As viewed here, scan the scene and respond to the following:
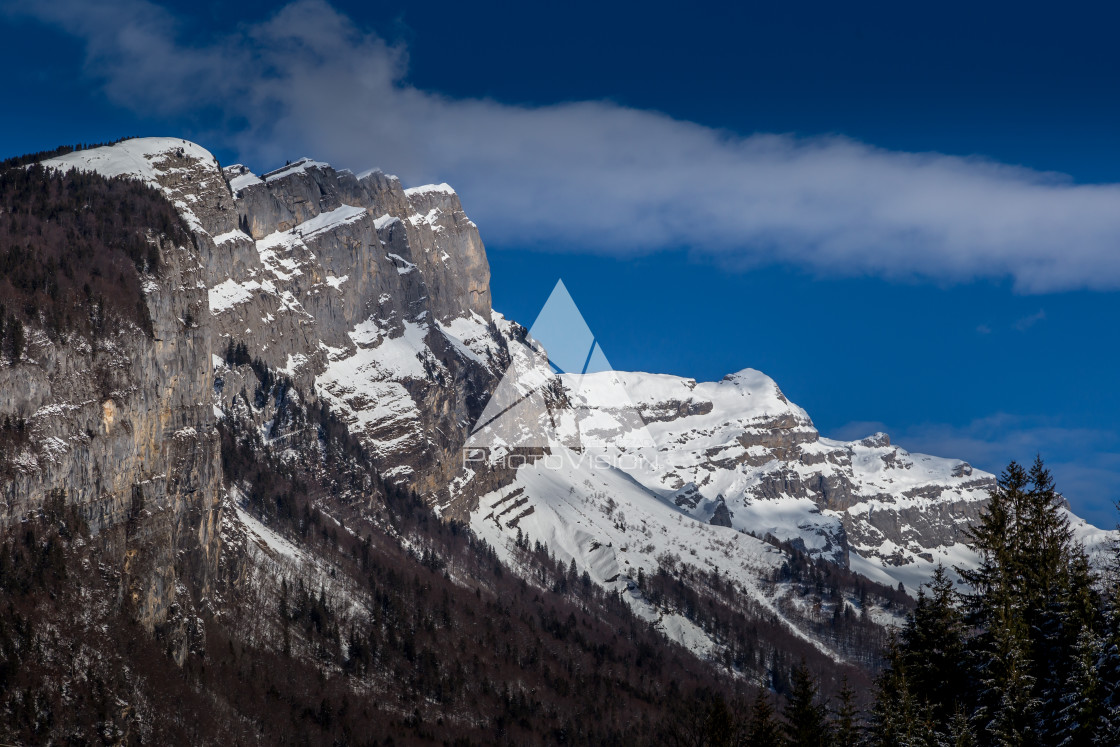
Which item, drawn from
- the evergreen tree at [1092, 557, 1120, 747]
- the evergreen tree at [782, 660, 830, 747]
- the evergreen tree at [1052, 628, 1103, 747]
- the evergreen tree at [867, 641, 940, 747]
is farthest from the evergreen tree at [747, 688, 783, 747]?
the evergreen tree at [1092, 557, 1120, 747]

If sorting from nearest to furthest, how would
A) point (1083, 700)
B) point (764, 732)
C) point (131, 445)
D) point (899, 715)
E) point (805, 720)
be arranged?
point (1083, 700) < point (899, 715) < point (805, 720) < point (764, 732) < point (131, 445)

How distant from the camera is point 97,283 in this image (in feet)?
630

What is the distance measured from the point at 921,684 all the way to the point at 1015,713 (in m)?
9.57

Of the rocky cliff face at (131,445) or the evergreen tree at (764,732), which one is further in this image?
the rocky cliff face at (131,445)

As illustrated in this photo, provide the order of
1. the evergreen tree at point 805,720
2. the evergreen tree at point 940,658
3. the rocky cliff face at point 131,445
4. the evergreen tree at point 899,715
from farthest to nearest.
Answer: the rocky cliff face at point 131,445 → the evergreen tree at point 805,720 → the evergreen tree at point 940,658 → the evergreen tree at point 899,715

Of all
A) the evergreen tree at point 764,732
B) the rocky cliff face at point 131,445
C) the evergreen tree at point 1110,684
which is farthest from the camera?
the rocky cliff face at point 131,445

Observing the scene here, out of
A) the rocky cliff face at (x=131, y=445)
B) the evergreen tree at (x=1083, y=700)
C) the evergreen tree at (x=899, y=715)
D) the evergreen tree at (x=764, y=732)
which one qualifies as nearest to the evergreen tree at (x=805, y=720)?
the evergreen tree at (x=764, y=732)

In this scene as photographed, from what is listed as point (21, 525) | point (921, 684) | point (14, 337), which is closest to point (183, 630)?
point (21, 525)

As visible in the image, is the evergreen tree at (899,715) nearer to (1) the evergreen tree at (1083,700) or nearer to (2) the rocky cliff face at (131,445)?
(1) the evergreen tree at (1083,700)

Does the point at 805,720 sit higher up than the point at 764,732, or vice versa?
the point at 805,720

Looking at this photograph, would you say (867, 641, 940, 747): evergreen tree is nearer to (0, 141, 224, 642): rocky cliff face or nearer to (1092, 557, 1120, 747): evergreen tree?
(1092, 557, 1120, 747): evergreen tree

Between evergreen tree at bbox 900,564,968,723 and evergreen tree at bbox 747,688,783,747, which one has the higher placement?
evergreen tree at bbox 900,564,968,723

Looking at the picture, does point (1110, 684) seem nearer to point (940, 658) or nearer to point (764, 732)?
point (940, 658)

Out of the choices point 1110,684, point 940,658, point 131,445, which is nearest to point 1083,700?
point 1110,684
